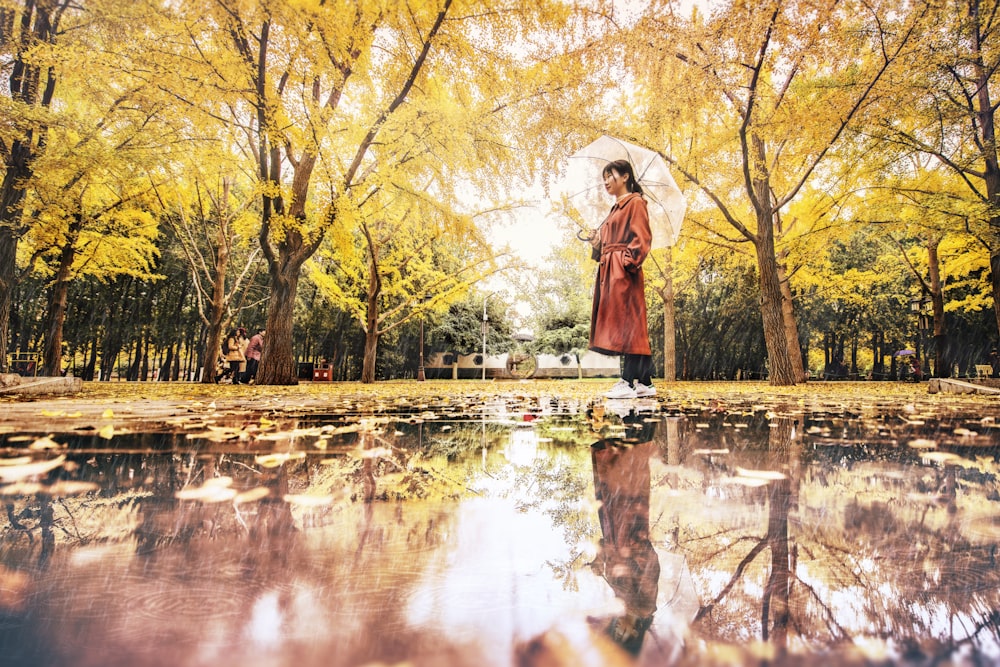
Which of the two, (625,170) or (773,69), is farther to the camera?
(773,69)

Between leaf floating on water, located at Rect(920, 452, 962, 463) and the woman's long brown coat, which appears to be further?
the woman's long brown coat

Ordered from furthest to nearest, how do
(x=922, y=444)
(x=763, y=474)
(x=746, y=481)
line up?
(x=922, y=444) → (x=763, y=474) → (x=746, y=481)

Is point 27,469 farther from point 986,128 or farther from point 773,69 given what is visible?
point 986,128

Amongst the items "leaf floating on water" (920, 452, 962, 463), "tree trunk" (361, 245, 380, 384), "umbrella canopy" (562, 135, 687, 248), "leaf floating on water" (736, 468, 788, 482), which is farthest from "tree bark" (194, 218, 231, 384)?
"leaf floating on water" (920, 452, 962, 463)

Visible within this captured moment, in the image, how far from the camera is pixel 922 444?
2.81 m

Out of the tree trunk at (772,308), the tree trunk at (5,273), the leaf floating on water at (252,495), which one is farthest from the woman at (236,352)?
the tree trunk at (772,308)

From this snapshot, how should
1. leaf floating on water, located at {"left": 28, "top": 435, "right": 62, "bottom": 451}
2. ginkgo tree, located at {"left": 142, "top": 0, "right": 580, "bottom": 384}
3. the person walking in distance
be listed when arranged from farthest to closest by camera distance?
the person walking in distance < ginkgo tree, located at {"left": 142, "top": 0, "right": 580, "bottom": 384} < leaf floating on water, located at {"left": 28, "top": 435, "right": 62, "bottom": 451}

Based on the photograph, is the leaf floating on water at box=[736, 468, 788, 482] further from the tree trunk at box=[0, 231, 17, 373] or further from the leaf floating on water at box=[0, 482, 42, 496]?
the tree trunk at box=[0, 231, 17, 373]

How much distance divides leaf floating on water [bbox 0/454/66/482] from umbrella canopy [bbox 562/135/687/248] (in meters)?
6.25

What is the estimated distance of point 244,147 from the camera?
12500mm

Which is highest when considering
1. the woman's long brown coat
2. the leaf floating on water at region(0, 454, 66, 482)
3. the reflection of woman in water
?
the woman's long brown coat

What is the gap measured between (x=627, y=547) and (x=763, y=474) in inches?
44.7

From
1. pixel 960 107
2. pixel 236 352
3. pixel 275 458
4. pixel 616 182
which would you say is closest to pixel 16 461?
pixel 275 458

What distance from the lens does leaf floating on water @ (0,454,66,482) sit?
1.81 meters
